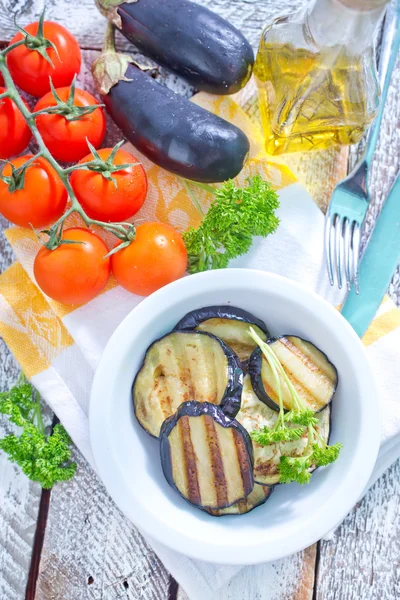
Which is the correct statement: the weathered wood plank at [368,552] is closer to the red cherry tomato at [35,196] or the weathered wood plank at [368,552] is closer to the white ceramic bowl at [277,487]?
the white ceramic bowl at [277,487]

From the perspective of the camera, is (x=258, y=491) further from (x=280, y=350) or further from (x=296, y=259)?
(x=296, y=259)

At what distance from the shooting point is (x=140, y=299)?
1.18 metres

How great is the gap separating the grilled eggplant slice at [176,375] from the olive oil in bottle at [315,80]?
44cm

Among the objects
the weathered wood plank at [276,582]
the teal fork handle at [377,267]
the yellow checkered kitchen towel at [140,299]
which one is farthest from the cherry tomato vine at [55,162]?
the weathered wood plank at [276,582]

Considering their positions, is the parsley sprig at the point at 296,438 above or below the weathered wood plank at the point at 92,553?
above

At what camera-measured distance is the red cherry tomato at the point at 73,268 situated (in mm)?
1063

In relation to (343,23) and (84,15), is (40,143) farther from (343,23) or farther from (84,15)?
(343,23)

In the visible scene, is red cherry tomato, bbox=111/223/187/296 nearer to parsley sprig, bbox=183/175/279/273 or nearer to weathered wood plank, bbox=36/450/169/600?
parsley sprig, bbox=183/175/279/273

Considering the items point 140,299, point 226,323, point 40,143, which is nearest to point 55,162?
point 40,143

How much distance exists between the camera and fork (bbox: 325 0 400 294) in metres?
1.17

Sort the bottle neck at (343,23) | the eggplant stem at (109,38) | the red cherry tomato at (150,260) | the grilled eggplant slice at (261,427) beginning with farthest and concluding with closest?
the eggplant stem at (109,38) → the red cherry tomato at (150,260) → the grilled eggplant slice at (261,427) → the bottle neck at (343,23)

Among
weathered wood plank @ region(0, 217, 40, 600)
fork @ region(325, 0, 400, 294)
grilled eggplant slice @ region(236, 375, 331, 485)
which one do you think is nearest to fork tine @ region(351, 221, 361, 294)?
fork @ region(325, 0, 400, 294)

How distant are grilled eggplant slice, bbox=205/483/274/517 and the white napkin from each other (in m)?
0.22

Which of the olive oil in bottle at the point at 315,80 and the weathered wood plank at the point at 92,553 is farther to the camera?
the weathered wood plank at the point at 92,553
